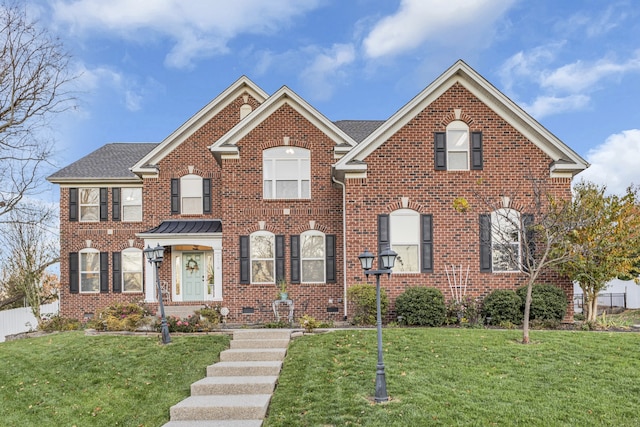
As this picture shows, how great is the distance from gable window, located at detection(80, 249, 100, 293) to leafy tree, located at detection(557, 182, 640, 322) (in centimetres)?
1753

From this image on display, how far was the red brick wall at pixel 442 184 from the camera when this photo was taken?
14.1 metres

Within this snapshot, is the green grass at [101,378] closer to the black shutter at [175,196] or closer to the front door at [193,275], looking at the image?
the front door at [193,275]

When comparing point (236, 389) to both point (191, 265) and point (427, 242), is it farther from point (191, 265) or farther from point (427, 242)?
point (191, 265)

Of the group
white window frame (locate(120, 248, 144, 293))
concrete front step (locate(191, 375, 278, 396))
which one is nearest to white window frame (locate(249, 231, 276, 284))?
white window frame (locate(120, 248, 144, 293))

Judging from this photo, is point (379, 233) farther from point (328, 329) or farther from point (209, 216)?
point (209, 216)

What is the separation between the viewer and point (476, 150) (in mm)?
14383

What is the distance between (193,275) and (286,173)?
6.10 m

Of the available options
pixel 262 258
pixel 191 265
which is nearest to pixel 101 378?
pixel 262 258

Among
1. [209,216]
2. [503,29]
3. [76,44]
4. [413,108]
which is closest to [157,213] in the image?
[209,216]

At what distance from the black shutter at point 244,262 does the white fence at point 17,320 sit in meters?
10.6

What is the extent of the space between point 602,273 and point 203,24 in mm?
14735

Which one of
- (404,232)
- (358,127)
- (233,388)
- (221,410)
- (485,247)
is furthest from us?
(358,127)

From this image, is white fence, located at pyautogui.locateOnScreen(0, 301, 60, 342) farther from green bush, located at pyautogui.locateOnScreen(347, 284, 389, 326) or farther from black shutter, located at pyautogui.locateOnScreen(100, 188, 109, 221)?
green bush, located at pyautogui.locateOnScreen(347, 284, 389, 326)

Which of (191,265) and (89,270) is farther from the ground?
(191,265)
